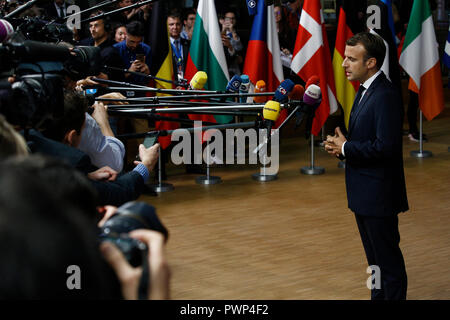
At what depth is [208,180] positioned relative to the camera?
270 inches

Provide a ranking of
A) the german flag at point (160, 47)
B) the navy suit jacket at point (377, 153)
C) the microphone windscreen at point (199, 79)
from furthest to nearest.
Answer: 1. the german flag at point (160, 47)
2. the microphone windscreen at point (199, 79)
3. the navy suit jacket at point (377, 153)

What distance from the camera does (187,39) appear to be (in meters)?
7.61

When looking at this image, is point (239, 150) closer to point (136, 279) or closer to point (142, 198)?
point (142, 198)

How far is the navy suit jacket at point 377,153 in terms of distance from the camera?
10.7 ft

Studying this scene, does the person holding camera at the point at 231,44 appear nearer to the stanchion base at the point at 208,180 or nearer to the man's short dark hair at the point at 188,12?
the man's short dark hair at the point at 188,12

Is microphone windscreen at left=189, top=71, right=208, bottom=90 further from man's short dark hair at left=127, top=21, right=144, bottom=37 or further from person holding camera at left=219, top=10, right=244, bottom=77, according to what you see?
person holding camera at left=219, top=10, right=244, bottom=77

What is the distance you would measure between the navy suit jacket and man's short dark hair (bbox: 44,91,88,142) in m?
1.42

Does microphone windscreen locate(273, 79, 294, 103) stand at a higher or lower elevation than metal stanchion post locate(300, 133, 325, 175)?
higher

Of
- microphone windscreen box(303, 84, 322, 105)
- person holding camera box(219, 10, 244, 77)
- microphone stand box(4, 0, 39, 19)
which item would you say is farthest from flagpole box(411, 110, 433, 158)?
microphone stand box(4, 0, 39, 19)

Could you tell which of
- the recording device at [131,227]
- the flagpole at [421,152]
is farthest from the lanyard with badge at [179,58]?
the recording device at [131,227]

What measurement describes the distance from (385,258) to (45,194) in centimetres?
266

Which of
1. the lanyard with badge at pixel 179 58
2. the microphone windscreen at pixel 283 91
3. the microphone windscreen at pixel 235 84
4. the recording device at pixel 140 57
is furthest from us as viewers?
the lanyard with badge at pixel 179 58

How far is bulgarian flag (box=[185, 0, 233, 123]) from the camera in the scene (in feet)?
23.1

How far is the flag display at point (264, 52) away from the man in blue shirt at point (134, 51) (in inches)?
→ 46.5
